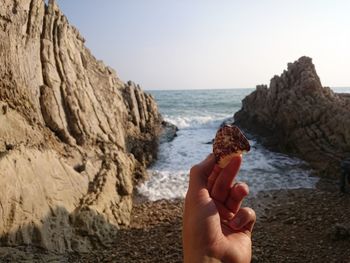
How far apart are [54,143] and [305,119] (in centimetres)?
1112

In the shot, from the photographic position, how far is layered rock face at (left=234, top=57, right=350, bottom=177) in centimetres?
1305

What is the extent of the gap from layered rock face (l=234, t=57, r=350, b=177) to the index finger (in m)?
10.8

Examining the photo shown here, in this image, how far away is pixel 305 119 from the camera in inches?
597

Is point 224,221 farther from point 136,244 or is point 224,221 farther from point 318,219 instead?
point 318,219

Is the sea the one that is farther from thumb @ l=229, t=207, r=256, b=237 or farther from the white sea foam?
thumb @ l=229, t=207, r=256, b=237

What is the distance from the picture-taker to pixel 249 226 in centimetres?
234

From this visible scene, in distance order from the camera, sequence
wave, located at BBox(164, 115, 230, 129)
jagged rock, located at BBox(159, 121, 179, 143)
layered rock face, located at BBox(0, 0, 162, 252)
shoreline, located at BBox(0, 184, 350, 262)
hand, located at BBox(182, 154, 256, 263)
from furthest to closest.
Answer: wave, located at BBox(164, 115, 230, 129)
jagged rock, located at BBox(159, 121, 179, 143)
shoreline, located at BBox(0, 184, 350, 262)
layered rock face, located at BBox(0, 0, 162, 252)
hand, located at BBox(182, 154, 256, 263)

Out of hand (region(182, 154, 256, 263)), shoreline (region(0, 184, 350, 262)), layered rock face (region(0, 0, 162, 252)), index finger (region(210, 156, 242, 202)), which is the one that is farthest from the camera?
shoreline (region(0, 184, 350, 262))

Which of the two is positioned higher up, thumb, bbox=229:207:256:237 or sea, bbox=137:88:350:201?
thumb, bbox=229:207:256:237

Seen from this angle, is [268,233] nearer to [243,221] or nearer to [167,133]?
[243,221]

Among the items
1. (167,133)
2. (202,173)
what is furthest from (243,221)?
(167,133)

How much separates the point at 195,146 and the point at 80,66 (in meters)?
8.34

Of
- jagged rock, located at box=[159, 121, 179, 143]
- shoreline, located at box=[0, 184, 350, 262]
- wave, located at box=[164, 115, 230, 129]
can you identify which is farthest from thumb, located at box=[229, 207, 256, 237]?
wave, located at box=[164, 115, 230, 129]

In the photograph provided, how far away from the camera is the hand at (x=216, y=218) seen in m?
2.15
